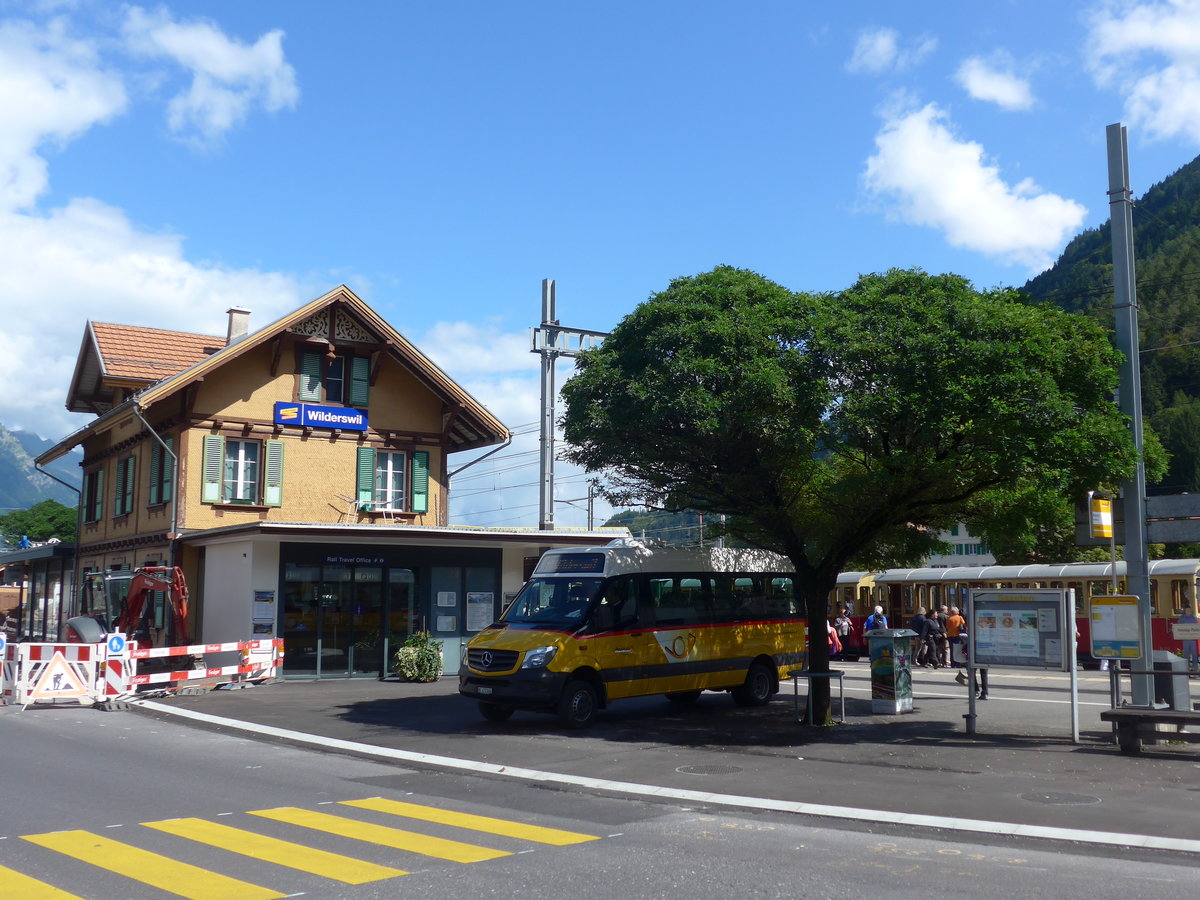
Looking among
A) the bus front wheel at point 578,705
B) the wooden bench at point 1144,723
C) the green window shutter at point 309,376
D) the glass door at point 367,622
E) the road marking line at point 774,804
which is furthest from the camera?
the green window shutter at point 309,376

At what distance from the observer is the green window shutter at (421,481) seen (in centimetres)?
3053

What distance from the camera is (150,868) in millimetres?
7305

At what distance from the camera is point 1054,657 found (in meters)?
14.4

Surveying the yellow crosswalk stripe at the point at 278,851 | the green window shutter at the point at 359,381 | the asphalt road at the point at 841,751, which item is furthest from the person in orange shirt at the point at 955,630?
the yellow crosswalk stripe at the point at 278,851

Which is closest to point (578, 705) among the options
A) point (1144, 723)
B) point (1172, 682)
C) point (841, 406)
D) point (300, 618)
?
point (841, 406)

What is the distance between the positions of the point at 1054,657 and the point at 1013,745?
4.52 ft

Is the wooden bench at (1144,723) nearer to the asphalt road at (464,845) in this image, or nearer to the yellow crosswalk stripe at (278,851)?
the asphalt road at (464,845)

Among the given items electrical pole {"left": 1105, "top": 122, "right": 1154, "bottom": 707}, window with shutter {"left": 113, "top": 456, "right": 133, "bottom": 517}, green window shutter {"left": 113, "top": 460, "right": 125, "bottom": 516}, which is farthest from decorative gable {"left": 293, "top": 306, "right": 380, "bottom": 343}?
electrical pole {"left": 1105, "top": 122, "right": 1154, "bottom": 707}

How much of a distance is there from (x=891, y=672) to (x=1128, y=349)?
6163mm

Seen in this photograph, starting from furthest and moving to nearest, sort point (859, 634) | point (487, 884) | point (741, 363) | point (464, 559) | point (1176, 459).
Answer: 1. point (1176, 459)
2. point (859, 634)
3. point (464, 559)
4. point (741, 363)
5. point (487, 884)

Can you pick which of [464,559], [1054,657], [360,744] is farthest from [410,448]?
[1054,657]

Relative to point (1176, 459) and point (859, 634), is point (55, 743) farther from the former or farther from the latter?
point (1176, 459)

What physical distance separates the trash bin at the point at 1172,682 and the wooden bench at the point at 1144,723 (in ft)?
3.55

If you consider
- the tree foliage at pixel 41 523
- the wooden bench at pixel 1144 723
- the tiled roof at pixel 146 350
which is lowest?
the wooden bench at pixel 1144 723
